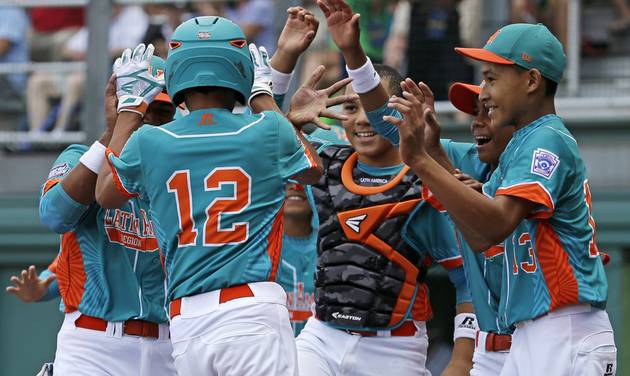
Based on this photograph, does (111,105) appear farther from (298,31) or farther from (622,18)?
(622,18)

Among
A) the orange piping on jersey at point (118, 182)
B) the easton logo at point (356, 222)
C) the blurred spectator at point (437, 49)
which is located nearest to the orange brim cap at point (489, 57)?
the easton logo at point (356, 222)

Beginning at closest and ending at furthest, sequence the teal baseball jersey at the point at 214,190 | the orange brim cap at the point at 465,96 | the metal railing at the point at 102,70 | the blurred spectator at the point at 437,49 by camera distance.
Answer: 1. the teal baseball jersey at the point at 214,190
2. the orange brim cap at the point at 465,96
3. the metal railing at the point at 102,70
4. the blurred spectator at the point at 437,49

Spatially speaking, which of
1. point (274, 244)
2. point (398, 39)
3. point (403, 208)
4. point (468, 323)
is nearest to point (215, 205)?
point (274, 244)

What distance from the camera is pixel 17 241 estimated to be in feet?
32.4

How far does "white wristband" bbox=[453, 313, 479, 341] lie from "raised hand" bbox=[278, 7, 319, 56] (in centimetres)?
168

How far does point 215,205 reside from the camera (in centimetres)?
535

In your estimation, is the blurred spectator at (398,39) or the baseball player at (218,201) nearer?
the baseball player at (218,201)

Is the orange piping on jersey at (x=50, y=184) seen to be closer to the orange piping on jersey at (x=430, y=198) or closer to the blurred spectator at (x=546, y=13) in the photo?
the orange piping on jersey at (x=430, y=198)

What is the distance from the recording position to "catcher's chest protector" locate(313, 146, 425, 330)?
267 inches

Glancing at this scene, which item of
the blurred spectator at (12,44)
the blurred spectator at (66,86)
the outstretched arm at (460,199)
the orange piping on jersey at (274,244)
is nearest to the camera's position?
the outstretched arm at (460,199)

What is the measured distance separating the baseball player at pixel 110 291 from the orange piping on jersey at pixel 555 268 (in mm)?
1986

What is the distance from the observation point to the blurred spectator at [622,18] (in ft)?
33.4

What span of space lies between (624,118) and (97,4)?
168 inches

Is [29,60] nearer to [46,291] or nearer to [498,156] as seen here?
[46,291]
